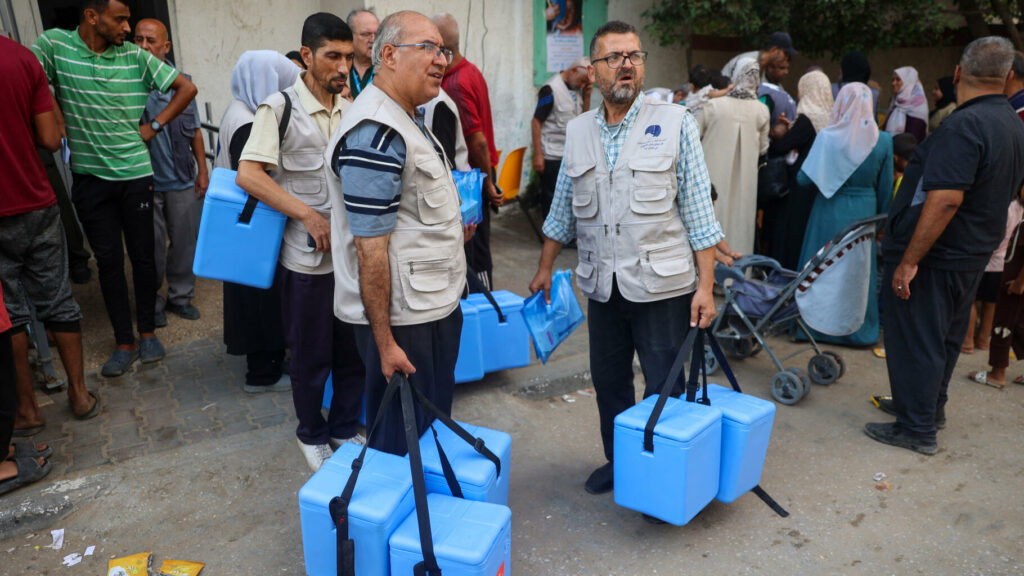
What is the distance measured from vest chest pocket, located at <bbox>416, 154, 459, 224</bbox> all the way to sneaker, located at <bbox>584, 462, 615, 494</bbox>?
5.28ft

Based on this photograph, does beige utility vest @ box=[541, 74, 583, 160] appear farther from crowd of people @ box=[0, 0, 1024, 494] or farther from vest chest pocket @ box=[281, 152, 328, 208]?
vest chest pocket @ box=[281, 152, 328, 208]

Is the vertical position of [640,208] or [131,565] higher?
[640,208]

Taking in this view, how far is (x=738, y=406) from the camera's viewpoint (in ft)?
10.0

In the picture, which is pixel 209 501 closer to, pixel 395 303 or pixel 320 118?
pixel 395 303

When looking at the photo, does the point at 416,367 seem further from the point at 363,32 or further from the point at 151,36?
the point at 151,36

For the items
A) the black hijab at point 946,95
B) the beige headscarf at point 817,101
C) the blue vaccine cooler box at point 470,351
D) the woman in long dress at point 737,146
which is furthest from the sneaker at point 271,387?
the black hijab at point 946,95

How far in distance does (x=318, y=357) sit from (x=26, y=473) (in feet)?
4.73

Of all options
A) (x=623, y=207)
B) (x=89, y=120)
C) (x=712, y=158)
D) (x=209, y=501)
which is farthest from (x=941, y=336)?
(x=89, y=120)

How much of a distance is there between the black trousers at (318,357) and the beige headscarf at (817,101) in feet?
14.7

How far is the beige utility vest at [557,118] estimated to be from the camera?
25.4 feet

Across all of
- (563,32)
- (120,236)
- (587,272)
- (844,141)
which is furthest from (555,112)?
(587,272)

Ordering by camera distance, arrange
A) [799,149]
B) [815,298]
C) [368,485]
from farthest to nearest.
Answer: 1. [799,149]
2. [815,298]
3. [368,485]

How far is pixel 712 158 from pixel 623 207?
3484 mm

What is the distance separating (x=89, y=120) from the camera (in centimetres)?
436
